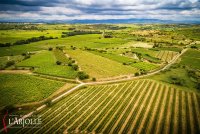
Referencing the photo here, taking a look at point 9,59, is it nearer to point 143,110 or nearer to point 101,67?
point 101,67

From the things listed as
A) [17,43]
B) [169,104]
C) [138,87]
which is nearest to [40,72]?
[138,87]

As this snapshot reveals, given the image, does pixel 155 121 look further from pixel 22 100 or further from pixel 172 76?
pixel 172 76

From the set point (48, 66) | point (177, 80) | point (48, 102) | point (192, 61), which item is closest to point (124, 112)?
point (48, 102)

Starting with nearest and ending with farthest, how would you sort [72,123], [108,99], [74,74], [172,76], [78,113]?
1. [72,123]
2. [78,113]
3. [108,99]
4. [74,74]
5. [172,76]

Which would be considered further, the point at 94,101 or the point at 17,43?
the point at 17,43

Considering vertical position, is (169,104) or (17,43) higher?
(17,43)

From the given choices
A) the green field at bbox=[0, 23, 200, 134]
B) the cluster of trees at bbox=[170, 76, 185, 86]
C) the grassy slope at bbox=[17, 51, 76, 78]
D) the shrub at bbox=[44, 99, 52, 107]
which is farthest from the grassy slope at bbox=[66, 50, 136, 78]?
the shrub at bbox=[44, 99, 52, 107]

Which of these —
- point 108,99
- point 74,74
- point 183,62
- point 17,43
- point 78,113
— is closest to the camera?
point 78,113
